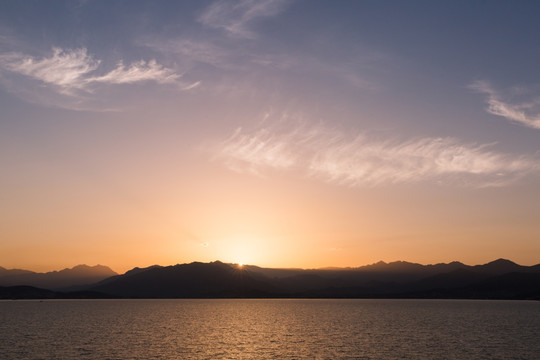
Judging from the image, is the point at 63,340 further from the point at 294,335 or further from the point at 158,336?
the point at 294,335

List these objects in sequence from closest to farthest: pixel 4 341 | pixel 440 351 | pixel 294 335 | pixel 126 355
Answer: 1. pixel 126 355
2. pixel 440 351
3. pixel 4 341
4. pixel 294 335

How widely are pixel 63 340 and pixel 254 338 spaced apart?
2055 inches

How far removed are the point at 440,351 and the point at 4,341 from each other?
108 metres

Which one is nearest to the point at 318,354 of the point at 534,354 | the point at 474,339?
the point at 534,354

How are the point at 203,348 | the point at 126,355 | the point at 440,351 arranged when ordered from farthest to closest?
the point at 203,348
the point at 440,351
the point at 126,355

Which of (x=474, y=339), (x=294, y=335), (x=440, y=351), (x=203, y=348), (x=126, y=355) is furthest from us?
(x=294, y=335)

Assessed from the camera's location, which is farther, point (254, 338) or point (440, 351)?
point (254, 338)

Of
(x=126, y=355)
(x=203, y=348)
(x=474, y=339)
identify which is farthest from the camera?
(x=474, y=339)

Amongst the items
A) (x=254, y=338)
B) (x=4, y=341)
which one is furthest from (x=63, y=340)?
(x=254, y=338)

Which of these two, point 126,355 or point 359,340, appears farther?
point 359,340

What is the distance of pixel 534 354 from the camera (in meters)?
95.4

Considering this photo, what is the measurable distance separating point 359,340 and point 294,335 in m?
23.3

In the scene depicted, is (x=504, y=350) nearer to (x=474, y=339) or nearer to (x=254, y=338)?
(x=474, y=339)

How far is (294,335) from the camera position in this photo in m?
137
